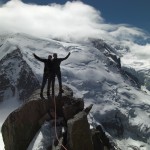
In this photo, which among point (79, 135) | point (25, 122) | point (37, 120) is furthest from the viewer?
point (37, 120)

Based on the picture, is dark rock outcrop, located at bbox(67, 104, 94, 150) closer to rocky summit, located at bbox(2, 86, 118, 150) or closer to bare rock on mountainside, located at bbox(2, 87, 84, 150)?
rocky summit, located at bbox(2, 86, 118, 150)

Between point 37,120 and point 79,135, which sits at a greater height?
point 79,135

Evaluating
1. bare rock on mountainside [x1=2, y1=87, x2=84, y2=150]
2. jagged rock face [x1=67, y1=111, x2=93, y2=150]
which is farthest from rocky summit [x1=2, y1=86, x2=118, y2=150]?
jagged rock face [x1=67, y1=111, x2=93, y2=150]

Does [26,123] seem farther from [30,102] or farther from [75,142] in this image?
[75,142]

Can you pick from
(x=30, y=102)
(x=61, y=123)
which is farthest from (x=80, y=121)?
(x=30, y=102)

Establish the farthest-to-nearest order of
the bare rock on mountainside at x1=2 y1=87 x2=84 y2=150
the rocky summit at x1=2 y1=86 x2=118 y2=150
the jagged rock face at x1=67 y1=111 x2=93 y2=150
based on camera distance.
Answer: the bare rock on mountainside at x1=2 y1=87 x2=84 y2=150 → the rocky summit at x1=2 y1=86 x2=118 y2=150 → the jagged rock face at x1=67 y1=111 x2=93 y2=150

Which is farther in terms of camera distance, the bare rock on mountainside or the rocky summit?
the bare rock on mountainside

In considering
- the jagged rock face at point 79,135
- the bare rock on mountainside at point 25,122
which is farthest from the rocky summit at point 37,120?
the jagged rock face at point 79,135

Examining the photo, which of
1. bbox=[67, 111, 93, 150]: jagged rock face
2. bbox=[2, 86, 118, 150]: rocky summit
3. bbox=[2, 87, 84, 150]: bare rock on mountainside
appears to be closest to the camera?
bbox=[67, 111, 93, 150]: jagged rock face

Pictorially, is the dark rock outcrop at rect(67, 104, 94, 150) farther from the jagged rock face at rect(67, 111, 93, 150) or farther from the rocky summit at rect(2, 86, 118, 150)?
the rocky summit at rect(2, 86, 118, 150)

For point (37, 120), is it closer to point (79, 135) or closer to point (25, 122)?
point (25, 122)

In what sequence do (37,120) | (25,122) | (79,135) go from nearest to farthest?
(79,135) < (25,122) < (37,120)

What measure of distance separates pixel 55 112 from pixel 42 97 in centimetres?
258

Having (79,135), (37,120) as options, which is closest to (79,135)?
(79,135)
